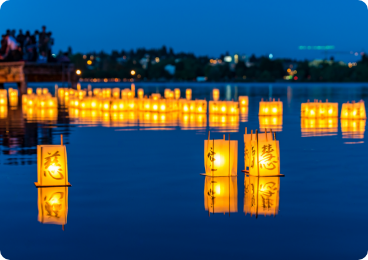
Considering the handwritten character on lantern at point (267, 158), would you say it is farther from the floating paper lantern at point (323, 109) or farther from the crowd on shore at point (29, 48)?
the crowd on shore at point (29, 48)

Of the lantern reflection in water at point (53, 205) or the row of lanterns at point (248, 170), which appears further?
the row of lanterns at point (248, 170)

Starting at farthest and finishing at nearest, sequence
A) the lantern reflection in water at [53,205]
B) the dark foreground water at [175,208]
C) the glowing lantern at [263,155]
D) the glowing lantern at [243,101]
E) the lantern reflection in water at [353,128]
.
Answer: the glowing lantern at [243,101], the lantern reflection in water at [353,128], the glowing lantern at [263,155], the lantern reflection in water at [53,205], the dark foreground water at [175,208]

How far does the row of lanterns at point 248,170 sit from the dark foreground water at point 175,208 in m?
0.17

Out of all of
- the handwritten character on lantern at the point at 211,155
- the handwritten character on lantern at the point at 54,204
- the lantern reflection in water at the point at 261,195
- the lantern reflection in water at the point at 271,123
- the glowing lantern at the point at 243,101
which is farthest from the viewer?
the glowing lantern at the point at 243,101

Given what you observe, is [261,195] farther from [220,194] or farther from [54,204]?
[54,204]

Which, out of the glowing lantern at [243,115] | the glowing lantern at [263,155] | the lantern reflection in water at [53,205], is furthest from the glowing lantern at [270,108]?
the lantern reflection in water at [53,205]

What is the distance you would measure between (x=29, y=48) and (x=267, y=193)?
164 feet

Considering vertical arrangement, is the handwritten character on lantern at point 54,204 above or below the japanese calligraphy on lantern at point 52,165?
below

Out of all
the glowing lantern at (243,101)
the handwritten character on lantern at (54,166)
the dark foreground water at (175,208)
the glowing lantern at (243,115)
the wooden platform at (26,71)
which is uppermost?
the wooden platform at (26,71)

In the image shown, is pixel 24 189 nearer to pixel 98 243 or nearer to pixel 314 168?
pixel 98 243

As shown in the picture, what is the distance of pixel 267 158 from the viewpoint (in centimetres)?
1340

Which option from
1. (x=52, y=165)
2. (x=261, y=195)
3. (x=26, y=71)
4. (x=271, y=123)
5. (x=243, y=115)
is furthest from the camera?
(x=26, y=71)

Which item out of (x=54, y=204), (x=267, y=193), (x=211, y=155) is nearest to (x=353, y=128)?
(x=211, y=155)

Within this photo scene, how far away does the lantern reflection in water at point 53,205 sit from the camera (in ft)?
32.1
